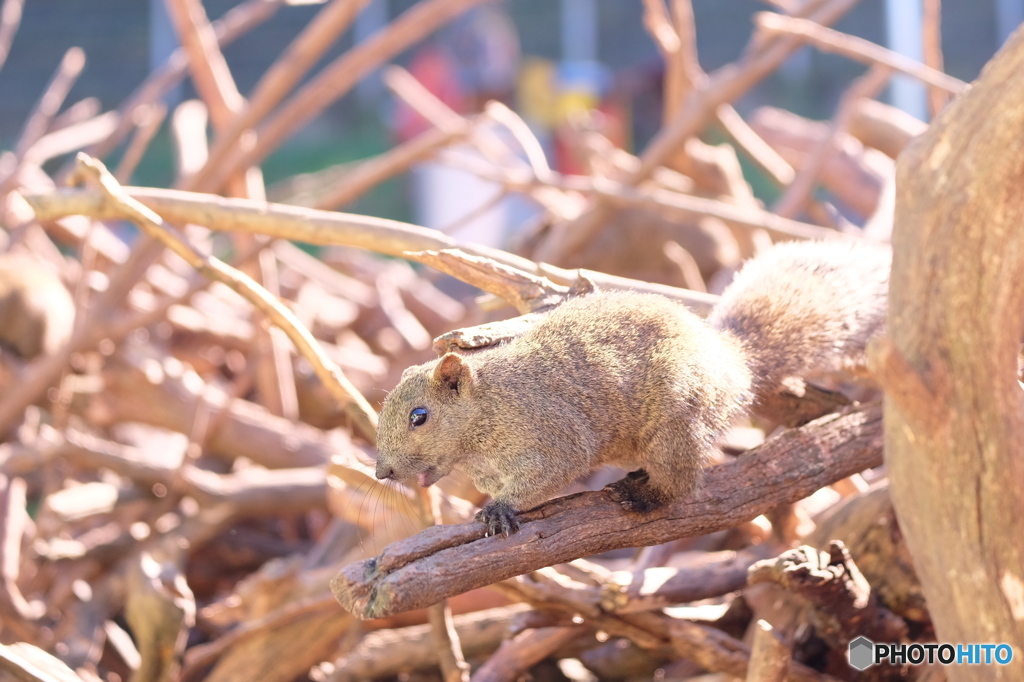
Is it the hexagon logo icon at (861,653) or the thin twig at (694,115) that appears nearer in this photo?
the hexagon logo icon at (861,653)

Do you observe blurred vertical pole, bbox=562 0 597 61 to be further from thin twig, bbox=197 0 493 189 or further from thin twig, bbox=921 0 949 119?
thin twig, bbox=197 0 493 189

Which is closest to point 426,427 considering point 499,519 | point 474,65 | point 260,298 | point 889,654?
point 499,519

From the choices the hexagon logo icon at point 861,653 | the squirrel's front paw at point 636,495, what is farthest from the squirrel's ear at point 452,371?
the hexagon logo icon at point 861,653

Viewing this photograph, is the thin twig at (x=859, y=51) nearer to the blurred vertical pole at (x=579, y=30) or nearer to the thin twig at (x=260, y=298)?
the thin twig at (x=260, y=298)

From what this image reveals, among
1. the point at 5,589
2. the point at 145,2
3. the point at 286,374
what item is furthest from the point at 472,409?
the point at 145,2

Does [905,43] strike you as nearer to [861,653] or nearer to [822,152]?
[822,152]
